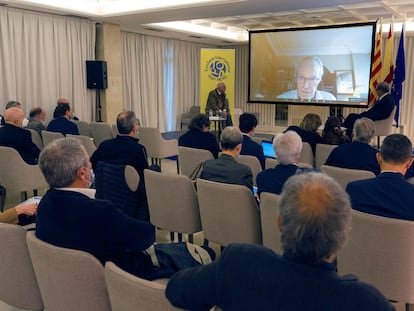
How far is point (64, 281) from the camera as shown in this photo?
1.56 meters

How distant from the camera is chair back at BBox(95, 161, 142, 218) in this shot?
3.07m

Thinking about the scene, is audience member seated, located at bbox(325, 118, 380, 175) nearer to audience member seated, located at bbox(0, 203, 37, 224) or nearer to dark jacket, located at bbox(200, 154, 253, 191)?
dark jacket, located at bbox(200, 154, 253, 191)

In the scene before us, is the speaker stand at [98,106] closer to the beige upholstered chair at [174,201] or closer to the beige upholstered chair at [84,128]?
the beige upholstered chair at [84,128]

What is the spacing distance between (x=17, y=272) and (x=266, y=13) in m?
7.18

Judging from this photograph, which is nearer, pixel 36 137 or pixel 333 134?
pixel 333 134

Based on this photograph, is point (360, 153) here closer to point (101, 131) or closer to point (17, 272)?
point (17, 272)

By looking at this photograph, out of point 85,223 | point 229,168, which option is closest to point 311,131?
point 229,168

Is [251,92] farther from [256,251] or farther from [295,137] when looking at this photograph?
[256,251]

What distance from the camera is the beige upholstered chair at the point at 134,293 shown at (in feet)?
3.95

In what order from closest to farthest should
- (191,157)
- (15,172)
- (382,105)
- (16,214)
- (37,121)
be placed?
(16,214) → (15,172) → (191,157) → (37,121) → (382,105)

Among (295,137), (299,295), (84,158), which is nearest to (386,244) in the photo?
(295,137)

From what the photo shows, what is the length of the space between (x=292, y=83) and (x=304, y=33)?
1122 mm

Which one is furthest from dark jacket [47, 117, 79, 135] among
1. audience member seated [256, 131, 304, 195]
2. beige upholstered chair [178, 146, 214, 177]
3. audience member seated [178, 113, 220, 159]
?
audience member seated [256, 131, 304, 195]

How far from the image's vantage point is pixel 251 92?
31.6 feet
